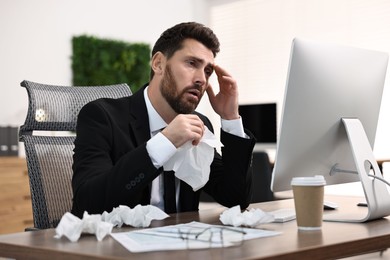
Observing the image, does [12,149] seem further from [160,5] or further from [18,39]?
[160,5]

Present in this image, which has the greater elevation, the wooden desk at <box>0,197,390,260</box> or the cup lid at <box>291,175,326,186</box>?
the cup lid at <box>291,175,326,186</box>

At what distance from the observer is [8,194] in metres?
4.62

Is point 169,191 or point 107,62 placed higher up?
point 107,62

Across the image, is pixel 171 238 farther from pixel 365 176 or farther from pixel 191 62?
pixel 191 62

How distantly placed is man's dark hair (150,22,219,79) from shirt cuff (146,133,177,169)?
0.61 meters

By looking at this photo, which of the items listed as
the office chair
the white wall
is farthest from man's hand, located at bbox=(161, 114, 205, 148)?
the white wall

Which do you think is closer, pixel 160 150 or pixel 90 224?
pixel 90 224

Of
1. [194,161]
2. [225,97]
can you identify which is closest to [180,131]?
[194,161]

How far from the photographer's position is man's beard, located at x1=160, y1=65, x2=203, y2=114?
198cm

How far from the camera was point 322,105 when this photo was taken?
160 cm

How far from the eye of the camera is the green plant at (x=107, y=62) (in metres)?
5.80

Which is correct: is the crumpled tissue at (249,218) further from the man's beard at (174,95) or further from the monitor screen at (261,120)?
the monitor screen at (261,120)

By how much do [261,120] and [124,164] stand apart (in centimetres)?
420

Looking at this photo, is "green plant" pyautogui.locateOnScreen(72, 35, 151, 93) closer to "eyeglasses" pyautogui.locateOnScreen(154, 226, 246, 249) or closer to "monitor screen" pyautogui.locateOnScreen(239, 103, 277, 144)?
"monitor screen" pyautogui.locateOnScreen(239, 103, 277, 144)
